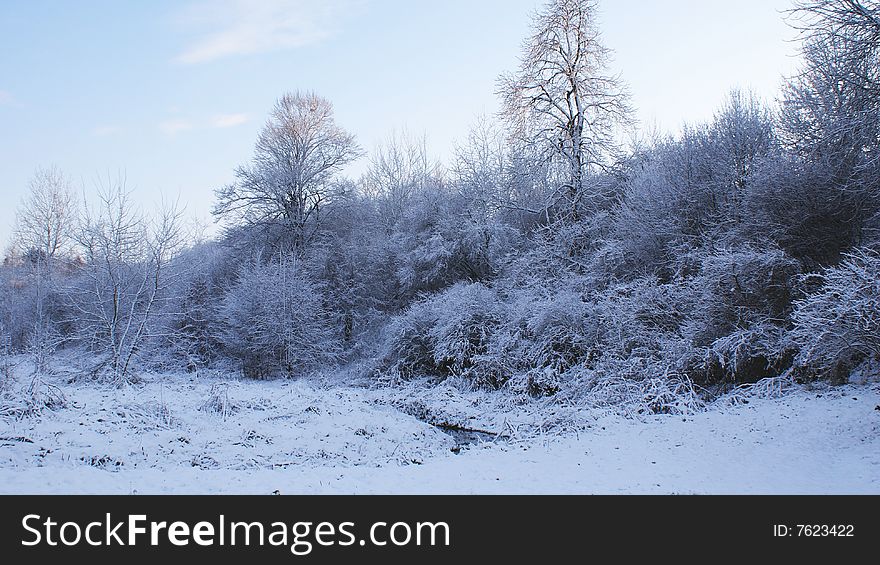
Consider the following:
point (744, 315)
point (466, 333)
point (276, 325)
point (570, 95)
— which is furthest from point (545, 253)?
point (276, 325)

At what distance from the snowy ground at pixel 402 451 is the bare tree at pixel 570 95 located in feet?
38.0

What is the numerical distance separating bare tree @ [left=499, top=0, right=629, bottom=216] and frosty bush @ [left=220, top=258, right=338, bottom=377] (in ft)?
35.3

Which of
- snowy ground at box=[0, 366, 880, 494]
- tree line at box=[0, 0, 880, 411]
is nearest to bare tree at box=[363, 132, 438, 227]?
tree line at box=[0, 0, 880, 411]

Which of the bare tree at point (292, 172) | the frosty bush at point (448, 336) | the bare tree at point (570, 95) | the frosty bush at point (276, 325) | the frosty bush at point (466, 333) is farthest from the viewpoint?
the bare tree at point (292, 172)

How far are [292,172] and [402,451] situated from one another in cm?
2055

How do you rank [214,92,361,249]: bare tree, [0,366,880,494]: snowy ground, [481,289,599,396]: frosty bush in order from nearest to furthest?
[0,366,880,494]: snowy ground, [481,289,599,396]: frosty bush, [214,92,361,249]: bare tree

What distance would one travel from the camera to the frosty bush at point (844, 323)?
29.4ft

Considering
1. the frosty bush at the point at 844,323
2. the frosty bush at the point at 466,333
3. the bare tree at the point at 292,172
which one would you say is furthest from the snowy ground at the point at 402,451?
the bare tree at the point at 292,172

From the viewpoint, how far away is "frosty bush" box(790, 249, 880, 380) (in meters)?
8.95

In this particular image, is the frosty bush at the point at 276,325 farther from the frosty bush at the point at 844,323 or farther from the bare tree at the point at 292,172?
the frosty bush at the point at 844,323

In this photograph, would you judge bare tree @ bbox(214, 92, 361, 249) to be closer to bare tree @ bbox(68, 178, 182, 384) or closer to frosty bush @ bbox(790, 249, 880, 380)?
bare tree @ bbox(68, 178, 182, 384)
